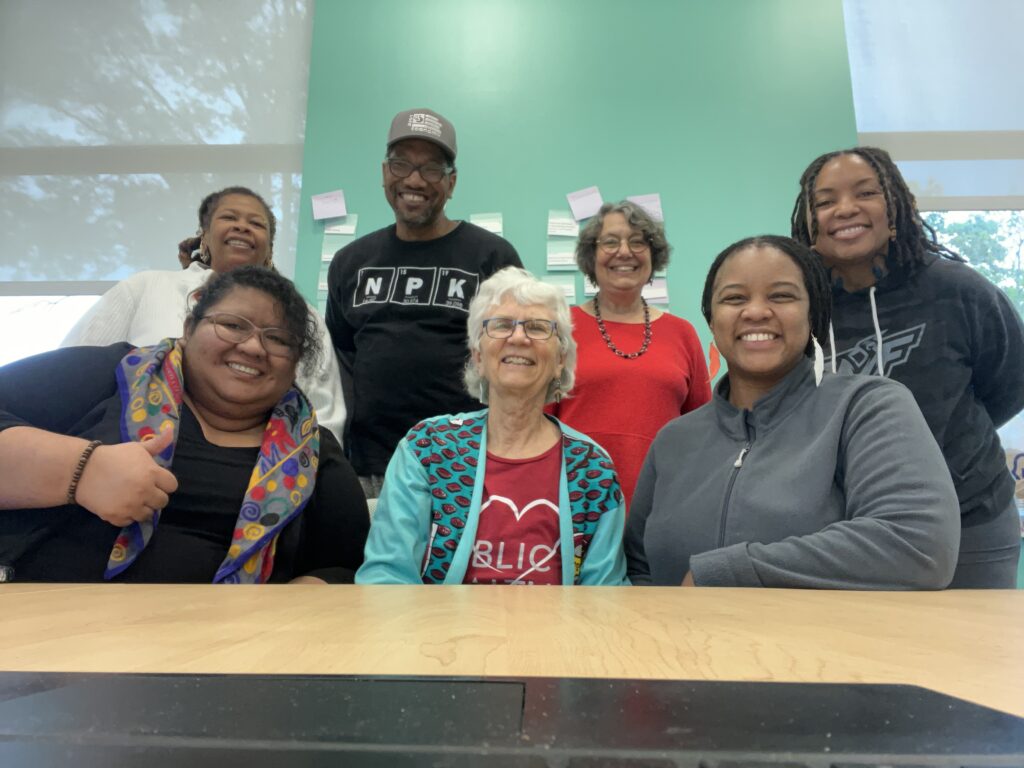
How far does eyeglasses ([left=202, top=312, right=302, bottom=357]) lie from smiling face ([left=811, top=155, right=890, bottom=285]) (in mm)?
1267

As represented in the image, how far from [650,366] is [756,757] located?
1626 mm

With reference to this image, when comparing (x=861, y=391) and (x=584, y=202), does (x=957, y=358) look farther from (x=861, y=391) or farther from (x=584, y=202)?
(x=584, y=202)

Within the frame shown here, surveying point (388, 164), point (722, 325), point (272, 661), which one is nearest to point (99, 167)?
point (388, 164)

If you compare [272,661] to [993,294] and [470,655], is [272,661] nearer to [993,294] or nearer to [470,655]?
[470,655]

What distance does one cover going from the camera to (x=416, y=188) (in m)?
2.06

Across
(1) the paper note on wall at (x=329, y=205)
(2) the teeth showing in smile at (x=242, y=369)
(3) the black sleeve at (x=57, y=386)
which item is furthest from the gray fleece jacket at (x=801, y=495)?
(1) the paper note on wall at (x=329, y=205)

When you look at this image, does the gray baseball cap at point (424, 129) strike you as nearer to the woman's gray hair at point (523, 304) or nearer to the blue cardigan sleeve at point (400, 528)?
the woman's gray hair at point (523, 304)

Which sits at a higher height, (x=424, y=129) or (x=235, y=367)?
(x=424, y=129)

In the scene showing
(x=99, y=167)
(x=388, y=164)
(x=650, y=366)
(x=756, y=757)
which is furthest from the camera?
(x=99, y=167)

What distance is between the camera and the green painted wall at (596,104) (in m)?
3.03

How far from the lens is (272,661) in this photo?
55 centimetres

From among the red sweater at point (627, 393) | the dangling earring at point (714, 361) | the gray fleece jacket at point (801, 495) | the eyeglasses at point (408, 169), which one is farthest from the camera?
the dangling earring at point (714, 361)

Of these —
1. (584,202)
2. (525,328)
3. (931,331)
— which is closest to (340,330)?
(525,328)

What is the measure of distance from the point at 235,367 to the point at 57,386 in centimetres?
32
